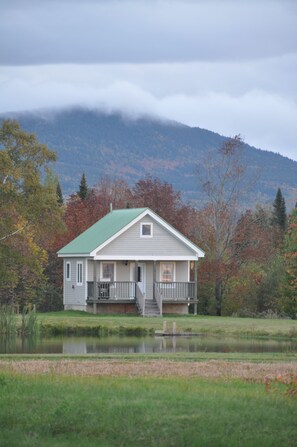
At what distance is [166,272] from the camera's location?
2547 inches

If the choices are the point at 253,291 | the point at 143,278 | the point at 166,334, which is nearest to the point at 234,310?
the point at 253,291

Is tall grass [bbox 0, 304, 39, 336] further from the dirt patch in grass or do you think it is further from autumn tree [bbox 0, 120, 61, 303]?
the dirt patch in grass

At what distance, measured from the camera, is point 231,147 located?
2817 inches

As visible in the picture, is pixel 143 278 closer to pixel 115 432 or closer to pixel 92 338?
pixel 92 338

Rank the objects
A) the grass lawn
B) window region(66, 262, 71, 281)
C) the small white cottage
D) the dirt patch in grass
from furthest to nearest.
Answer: window region(66, 262, 71, 281)
the small white cottage
the grass lawn
the dirt patch in grass

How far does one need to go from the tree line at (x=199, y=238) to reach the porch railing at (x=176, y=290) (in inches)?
136

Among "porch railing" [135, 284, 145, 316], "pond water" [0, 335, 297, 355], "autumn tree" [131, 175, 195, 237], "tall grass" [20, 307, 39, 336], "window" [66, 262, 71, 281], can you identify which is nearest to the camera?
"pond water" [0, 335, 297, 355]

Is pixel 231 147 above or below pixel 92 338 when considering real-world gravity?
above

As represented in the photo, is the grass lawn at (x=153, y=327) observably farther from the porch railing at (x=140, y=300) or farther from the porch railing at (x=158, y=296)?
the porch railing at (x=158, y=296)

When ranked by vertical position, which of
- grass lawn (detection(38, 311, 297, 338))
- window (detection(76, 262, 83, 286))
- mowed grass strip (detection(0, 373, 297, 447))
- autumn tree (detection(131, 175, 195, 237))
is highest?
autumn tree (detection(131, 175, 195, 237))

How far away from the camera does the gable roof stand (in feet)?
201

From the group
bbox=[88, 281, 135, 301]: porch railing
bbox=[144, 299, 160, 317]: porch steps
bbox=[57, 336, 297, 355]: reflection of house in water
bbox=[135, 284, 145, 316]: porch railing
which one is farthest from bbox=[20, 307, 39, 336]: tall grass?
bbox=[88, 281, 135, 301]: porch railing

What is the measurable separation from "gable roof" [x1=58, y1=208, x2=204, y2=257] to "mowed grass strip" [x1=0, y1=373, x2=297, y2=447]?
138ft

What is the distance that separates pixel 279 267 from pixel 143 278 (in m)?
8.21
